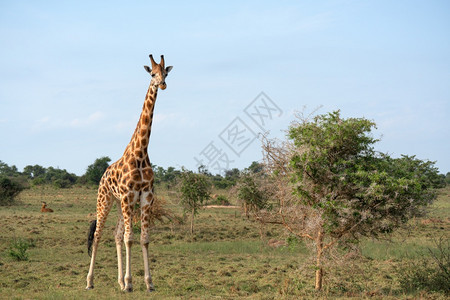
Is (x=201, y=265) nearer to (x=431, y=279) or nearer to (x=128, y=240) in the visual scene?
(x=128, y=240)

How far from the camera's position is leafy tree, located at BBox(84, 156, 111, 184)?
6844cm

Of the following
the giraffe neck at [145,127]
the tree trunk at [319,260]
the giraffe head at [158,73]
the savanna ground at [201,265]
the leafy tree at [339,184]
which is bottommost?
the savanna ground at [201,265]

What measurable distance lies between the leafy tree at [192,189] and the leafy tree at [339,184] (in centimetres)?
1620

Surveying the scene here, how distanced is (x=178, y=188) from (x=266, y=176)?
15873 millimetres

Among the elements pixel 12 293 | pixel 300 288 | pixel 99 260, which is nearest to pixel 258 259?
pixel 99 260

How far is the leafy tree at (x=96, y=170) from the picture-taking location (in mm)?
68438

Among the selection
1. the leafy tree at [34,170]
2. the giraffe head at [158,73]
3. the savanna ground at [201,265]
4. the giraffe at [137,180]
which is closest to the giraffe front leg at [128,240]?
the giraffe at [137,180]

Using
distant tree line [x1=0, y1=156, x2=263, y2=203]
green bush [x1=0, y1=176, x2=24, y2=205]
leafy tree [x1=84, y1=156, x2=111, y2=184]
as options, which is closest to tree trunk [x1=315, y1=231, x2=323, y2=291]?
distant tree line [x1=0, y1=156, x2=263, y2=203]

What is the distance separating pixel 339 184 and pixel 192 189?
679 inches

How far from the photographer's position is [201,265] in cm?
1684

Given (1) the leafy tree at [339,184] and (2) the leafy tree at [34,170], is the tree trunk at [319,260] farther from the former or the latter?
(2) the leafy tree at [34,170]

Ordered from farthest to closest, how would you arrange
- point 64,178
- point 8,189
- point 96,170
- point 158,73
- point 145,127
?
point 64,178, point 96,170, point 8,189, point 145,127, point 158,73

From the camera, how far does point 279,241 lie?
22875 millimetres

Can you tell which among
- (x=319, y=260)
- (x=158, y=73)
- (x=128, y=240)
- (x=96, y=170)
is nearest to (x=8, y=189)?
(x=96, y=170)
